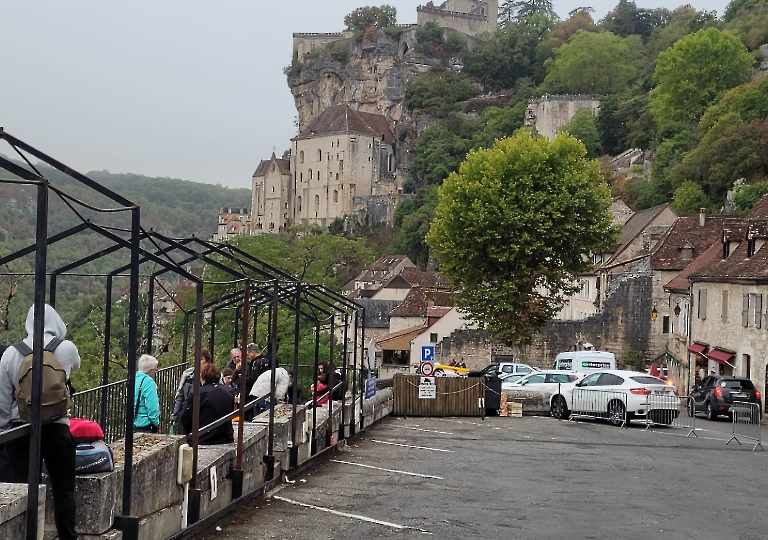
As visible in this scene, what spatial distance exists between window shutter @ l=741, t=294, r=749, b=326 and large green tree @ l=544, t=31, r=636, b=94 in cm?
10686

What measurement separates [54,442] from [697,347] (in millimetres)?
40390

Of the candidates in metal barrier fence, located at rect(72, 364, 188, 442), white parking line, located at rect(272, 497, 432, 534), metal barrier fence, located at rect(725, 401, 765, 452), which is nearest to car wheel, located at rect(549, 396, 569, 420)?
metal barrier fence, located at rect(725, 401, 765, 452)

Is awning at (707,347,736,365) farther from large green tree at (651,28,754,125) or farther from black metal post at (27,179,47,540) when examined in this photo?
large green tree at (651,28,754,125)

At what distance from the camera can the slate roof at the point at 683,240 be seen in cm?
5234

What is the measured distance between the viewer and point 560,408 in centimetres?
3188

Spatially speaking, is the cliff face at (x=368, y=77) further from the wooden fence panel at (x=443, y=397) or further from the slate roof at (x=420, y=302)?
the wooden fence panel at (x=443, y=397)

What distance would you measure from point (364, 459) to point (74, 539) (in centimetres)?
1045

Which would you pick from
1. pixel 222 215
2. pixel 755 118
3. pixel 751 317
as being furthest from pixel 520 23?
pixel 751 317

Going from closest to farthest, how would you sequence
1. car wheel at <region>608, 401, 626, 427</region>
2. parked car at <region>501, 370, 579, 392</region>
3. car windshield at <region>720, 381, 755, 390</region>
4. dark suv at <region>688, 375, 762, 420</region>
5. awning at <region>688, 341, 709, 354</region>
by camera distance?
car wheel at <region>608, 401, 626, 427</region> < parked car at <region>501, 370, 579, 392</region> < dark suv at <region>688, 375, 762, 420</region> < car windshield at <region>720, 381, 755, 390</region> < awning at <region>688, 341, 709, 354</region>

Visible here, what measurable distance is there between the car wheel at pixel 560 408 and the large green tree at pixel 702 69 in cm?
7101

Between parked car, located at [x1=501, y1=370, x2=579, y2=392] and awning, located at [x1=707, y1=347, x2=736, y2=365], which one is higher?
awning, located at [x1=707, y1=347, x2=736, y2=365]

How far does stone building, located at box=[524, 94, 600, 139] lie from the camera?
440ft

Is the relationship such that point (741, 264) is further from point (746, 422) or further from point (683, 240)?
point (746, 422)

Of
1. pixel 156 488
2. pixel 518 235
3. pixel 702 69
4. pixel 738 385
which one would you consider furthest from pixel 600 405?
pixel 702 69
